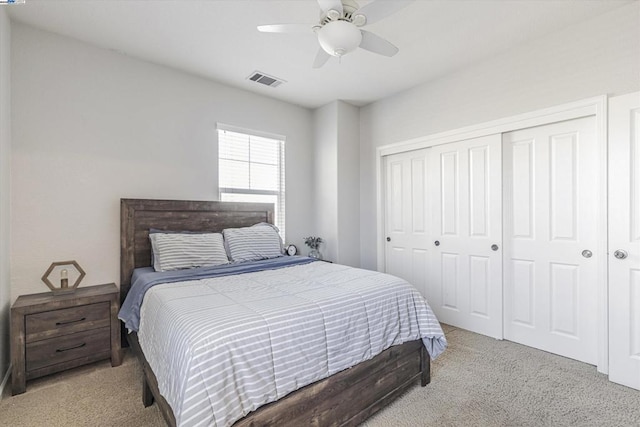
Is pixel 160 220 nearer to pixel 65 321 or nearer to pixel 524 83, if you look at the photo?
pixel 65 321

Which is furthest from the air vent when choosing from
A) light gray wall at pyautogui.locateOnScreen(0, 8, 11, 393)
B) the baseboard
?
the baseboard

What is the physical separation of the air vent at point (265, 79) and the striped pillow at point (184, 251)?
1.86 metres

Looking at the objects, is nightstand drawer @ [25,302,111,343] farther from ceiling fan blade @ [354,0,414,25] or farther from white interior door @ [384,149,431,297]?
white interior door @ [384,149,431,297]

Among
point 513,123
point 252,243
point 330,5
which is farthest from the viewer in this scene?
point 252,243

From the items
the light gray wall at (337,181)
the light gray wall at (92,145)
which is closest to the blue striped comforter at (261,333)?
the light gray wall at (92,145)

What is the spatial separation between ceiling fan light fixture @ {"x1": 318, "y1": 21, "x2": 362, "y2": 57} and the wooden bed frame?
192cm

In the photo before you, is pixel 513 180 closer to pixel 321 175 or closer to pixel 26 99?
pixel 321 175

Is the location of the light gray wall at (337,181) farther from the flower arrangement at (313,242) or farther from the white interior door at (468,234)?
the white interior door at (468,234)

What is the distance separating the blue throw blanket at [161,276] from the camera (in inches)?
88.4

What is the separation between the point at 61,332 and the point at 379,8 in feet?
10.4

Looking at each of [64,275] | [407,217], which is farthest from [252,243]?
[407,217]

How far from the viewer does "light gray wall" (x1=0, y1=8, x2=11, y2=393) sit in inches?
86.3

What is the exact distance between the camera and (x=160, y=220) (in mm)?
3076

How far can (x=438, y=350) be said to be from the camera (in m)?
2.20
